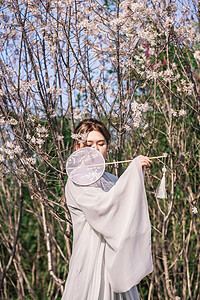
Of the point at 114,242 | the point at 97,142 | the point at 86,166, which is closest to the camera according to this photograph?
the point at 114,242

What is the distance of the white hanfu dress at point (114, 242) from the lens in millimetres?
1845

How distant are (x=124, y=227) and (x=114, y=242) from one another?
0.08 m

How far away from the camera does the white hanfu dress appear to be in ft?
6.05

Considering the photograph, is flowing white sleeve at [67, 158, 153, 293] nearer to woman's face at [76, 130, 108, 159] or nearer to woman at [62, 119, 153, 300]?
woman at [62, 119, 153, 300]

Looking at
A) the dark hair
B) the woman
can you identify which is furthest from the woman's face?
the woman

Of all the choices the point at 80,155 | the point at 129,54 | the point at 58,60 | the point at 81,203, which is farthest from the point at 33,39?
the point at 81,203

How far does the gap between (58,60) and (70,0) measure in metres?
0.59

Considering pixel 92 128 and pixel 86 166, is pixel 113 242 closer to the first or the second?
pixel 86 166

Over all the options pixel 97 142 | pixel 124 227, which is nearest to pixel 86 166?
pixel 97 142

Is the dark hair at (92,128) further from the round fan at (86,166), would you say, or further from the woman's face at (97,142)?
the round fan at (86,166)

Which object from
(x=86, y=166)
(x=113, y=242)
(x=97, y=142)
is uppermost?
(x=97, y=142)

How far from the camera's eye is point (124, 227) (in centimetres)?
188

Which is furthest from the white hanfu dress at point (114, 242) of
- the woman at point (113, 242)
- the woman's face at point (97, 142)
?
the woman's face at point (97, 142)

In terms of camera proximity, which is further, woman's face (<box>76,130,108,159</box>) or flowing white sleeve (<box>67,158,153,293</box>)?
woman's face (<box>76,130,108,159</box>)
